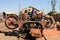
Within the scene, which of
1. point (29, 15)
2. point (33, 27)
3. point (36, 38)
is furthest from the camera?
point (29, 15)

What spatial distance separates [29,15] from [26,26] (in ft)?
3.34

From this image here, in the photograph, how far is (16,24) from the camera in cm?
1577

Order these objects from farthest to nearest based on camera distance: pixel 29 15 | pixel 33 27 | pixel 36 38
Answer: pixel 29 15 → pixel 33 27 → pixel 36 38

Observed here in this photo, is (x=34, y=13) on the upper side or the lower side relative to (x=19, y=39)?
upper

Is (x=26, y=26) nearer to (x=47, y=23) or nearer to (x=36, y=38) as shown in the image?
(x=47, y=23)

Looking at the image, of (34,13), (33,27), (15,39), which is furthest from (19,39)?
(34,13)

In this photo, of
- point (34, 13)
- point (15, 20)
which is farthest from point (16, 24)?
point (34, 13)

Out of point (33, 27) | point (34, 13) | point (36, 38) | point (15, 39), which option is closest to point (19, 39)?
point (15, 39)

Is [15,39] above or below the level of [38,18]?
below

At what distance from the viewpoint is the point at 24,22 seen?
15.6 metres

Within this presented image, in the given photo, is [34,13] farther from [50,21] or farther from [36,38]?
[36,38]

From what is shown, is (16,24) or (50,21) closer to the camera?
(16,24)

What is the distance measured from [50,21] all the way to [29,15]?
5.71 ft

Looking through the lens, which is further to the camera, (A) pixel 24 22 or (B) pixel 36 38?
(A) pixel 24 22
